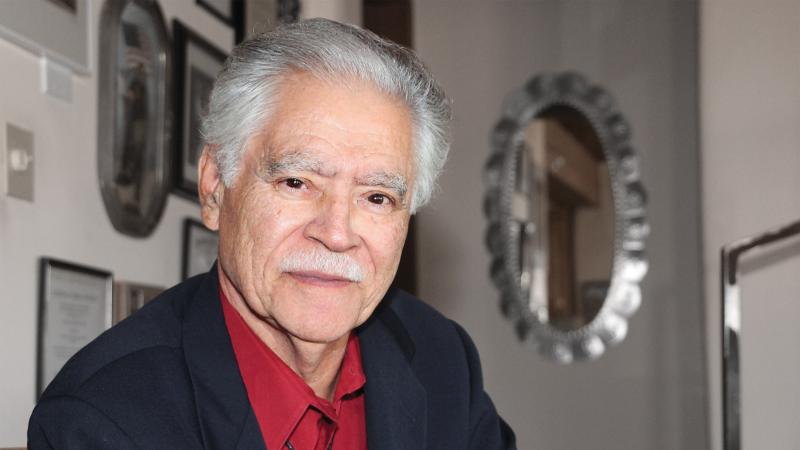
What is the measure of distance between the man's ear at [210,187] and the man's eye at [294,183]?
16 cm

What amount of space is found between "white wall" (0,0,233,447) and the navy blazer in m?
0.69

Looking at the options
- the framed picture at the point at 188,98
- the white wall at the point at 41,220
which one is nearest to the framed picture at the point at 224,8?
the framed picture at the point at 188,98

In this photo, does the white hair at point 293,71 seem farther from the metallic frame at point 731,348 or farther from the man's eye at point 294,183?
the metallic frame at point 731,348

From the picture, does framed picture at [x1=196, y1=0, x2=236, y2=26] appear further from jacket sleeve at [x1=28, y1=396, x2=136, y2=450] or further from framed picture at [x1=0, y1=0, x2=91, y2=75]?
jacket sleeve at [x1=28, y1=396, x2=136, y2=450]

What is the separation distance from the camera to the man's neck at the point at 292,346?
5.18 feet

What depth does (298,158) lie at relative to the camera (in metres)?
1.47

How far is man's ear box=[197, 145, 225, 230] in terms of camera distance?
1.64 meters

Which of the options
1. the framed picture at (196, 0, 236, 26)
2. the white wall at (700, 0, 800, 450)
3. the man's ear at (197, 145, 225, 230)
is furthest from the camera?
the white wall at (700, 0, 800, 450)

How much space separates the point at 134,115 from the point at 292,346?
130 cm

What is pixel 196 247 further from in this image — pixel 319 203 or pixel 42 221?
pixel 319 203

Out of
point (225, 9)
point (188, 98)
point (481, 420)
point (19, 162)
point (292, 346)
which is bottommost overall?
point (481, 420)

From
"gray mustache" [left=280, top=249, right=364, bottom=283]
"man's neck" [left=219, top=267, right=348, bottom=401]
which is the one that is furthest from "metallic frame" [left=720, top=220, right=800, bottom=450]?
"gray mustache" [left=280, top=249, right=364, bottom=283]

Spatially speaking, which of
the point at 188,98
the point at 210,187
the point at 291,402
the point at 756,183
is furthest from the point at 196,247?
the point at 756,183

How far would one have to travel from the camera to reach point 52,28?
229cm
